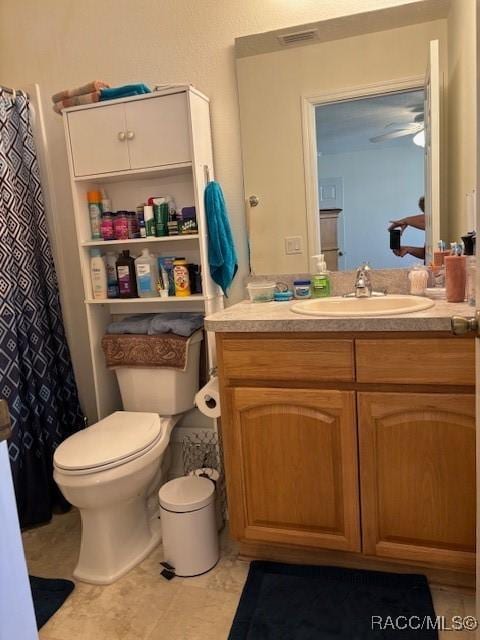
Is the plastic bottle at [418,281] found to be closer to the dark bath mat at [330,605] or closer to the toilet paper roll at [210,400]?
the toilet paper roll at [210,400]

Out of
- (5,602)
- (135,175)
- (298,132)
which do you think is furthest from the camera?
(135,175)

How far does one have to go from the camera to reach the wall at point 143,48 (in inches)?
78.0

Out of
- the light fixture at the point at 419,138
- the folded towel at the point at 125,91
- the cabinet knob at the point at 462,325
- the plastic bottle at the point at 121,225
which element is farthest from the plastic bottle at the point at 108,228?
the cabinet knob at the point at 462,325

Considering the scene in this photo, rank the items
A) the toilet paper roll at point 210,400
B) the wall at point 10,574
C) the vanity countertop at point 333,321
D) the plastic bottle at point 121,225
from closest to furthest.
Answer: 1. the wall at point 10,574
2. the vanity countertop at point 333,321
3. the toilet paper roll at point 210,400
4. the plastic bottle at point 121,225

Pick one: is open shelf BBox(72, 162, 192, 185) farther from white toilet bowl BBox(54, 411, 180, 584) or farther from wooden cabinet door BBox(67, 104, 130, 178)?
white toilet bowl BBox(54, 411, 180, 584)

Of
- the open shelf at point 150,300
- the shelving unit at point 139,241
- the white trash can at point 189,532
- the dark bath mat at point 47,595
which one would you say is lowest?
A: the dark bath mat at point 47,595

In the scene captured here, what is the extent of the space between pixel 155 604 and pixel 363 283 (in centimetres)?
133

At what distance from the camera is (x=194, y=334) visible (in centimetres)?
206

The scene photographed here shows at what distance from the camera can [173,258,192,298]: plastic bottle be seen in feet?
6.81

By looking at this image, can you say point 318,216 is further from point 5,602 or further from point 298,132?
point 5,602

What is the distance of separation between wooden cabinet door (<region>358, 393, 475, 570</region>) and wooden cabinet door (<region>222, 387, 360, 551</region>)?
0.05 m

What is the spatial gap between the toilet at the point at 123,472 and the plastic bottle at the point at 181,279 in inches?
7.6

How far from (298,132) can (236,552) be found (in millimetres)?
1663

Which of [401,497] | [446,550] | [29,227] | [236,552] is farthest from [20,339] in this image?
[446,550]
